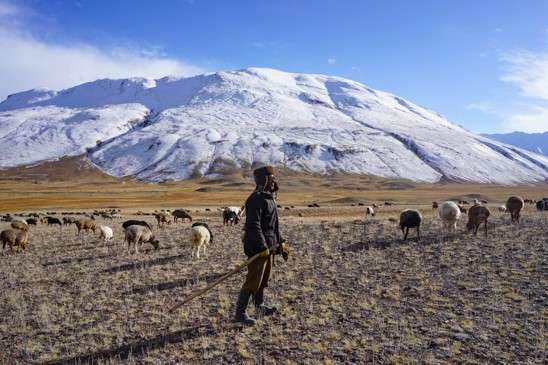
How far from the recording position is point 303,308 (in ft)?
32.6

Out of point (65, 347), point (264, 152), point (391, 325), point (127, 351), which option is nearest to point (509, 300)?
point (391, 325)

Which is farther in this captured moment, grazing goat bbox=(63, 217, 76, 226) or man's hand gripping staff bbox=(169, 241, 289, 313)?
grazing goat bbox=(63, 217, 76, 226)

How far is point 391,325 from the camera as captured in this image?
8578mm

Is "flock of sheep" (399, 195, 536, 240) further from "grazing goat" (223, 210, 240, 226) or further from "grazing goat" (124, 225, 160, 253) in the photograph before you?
"grazing goat" (223, 210, 240, 226)

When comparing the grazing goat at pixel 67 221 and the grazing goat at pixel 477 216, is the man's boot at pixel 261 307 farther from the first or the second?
the grazing goat at pixel 67 221

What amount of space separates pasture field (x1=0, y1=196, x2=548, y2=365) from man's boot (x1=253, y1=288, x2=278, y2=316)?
0.53 feet

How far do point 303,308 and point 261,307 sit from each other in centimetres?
113

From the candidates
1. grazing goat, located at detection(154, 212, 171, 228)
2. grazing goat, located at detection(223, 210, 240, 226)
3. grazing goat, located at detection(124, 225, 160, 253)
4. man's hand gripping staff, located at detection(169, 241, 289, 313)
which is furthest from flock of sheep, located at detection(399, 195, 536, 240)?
grazing goat, located at detection(154, 212, 171, 228)

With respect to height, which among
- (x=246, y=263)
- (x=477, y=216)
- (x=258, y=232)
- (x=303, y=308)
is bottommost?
(x=303, y=308)

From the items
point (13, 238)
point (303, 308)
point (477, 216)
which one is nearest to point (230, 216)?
point (13, 238)

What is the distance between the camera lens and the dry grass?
7582 millimetres

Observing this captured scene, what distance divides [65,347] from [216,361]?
10.9ft

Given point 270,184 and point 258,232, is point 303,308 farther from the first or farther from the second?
point 270,184

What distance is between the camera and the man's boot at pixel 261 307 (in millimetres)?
9484
